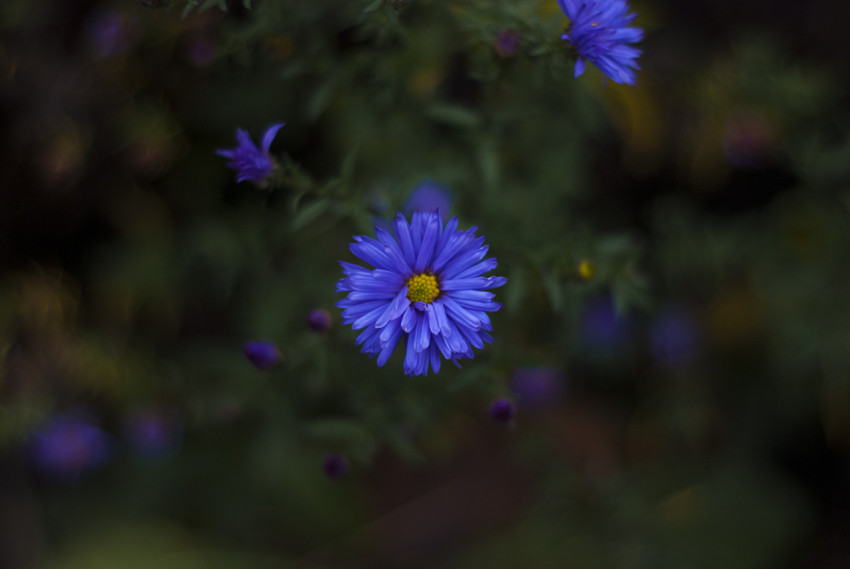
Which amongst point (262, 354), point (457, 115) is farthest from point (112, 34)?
point (262, 354)

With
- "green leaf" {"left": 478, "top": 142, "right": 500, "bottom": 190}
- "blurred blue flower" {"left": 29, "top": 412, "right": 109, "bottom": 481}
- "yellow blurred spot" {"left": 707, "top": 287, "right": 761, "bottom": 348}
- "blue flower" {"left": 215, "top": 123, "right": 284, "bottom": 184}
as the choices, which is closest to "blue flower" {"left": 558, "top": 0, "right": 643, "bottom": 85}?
"green leaf" {"left": 478, "top": 142, "right": 500, "bottom": 190}

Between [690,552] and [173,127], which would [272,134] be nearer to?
[173,127]

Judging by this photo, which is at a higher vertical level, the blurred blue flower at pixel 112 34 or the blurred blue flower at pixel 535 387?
the blurred blue flower at pixel 112 34

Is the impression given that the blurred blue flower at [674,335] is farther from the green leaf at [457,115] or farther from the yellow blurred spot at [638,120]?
the green leaf at [457,115]

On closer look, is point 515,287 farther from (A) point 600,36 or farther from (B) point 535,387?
(B) point 535,387

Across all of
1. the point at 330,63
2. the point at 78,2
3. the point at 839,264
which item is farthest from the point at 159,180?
the point at 839,264

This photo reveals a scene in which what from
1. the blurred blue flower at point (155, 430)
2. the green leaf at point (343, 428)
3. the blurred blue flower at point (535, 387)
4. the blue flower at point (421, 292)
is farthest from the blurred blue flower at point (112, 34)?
the blurred blue flower at point (535, 387)
